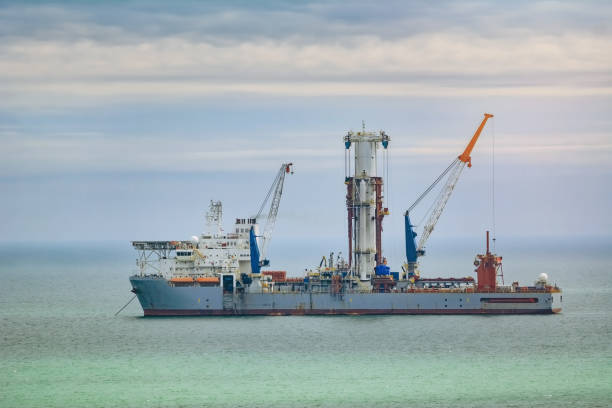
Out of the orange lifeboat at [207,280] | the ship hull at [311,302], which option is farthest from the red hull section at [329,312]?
the orange lifeboat at [207,280]

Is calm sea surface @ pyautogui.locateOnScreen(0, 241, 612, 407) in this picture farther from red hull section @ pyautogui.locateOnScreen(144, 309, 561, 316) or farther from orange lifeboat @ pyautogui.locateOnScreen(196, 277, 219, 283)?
orange lifeboat @ pyautogui.locateOnScreen(196, 277, 219, 283)

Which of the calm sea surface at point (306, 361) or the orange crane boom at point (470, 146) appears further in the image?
the orange crane boom at point (470, 146)

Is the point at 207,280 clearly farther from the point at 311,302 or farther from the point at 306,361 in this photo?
the point at 306,361

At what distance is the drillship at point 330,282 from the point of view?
9981cm

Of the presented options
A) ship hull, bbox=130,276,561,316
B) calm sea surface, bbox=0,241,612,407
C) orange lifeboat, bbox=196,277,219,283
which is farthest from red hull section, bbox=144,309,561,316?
orange lifeboat, bbox=196,277,219,283

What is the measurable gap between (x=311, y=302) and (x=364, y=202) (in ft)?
37.6

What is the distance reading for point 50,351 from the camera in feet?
266

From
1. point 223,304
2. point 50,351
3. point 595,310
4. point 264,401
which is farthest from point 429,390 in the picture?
point 595,310

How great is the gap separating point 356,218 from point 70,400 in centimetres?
4669

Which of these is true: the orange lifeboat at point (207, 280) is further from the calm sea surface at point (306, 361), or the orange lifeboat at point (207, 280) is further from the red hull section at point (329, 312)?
the calm sea surface at point (306, 361)

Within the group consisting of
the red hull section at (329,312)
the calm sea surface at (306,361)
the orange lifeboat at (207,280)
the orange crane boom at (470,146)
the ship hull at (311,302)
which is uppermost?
the orange crane boom at (470,146)

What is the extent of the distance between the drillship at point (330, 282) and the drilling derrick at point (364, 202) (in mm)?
100

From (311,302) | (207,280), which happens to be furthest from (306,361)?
(207,280)

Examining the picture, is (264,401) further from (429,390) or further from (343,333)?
(343,333)
